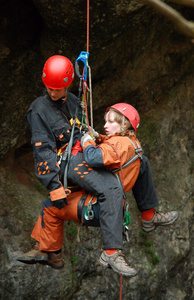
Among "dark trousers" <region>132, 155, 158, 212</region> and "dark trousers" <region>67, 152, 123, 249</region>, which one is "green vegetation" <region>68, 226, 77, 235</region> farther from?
"dark trousers" <region>67, 152, 123, 249</region>

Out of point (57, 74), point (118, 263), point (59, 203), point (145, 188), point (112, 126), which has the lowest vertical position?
point (118, 263)

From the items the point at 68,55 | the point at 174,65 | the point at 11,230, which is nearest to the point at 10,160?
the point at 11,230

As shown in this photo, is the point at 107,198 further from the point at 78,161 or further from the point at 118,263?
the point at 118,263

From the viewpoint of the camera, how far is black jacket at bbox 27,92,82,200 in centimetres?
418

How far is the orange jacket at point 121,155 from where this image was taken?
411 cm

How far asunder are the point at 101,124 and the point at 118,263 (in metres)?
4.01

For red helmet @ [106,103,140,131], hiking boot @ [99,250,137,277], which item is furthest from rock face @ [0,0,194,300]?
hiking boot @ [99,250,137,277]

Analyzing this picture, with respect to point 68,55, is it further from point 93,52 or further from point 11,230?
point 11,230

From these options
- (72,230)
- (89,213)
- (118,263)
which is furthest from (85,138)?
(72,230)

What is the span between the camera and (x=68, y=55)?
237 inches

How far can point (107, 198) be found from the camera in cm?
414

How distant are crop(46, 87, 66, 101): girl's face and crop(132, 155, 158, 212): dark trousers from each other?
117 cm

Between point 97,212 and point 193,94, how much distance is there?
5157mm

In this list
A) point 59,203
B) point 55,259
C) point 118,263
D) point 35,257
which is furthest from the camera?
point 55,259
